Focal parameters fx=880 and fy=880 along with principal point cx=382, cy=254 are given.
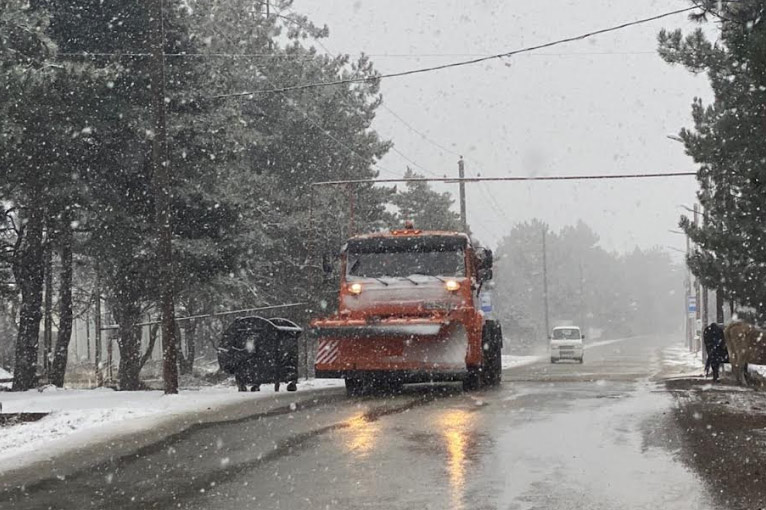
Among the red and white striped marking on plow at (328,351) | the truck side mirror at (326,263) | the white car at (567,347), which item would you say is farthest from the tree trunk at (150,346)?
the white car at (567,347)

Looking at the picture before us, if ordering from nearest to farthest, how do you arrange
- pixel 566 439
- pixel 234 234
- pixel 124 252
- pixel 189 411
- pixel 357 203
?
pixel 566 439 → pixel 189 411 → pixel 124 252 → pixel 234 234 → pixel 357 203

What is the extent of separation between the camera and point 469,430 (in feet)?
34.8

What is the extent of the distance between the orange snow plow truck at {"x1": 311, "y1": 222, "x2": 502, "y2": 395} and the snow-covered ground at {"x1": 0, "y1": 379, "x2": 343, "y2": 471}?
2.08m

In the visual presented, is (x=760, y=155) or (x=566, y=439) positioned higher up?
(x=760, y=155)

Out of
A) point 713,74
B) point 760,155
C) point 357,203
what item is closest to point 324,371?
point 760,155

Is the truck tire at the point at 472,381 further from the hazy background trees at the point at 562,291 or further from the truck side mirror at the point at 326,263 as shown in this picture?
the hazy background trees at the point at 562,291

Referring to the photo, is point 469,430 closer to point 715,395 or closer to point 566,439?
point 566,439

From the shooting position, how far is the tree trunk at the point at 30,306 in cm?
2212

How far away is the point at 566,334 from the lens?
45781 millimetres

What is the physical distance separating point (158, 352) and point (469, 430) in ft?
184

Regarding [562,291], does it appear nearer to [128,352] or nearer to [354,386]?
[128,352]

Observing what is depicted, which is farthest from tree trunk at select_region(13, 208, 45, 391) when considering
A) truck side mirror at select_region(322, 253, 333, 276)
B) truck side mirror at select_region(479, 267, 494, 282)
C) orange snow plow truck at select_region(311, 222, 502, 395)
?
truck side mirror at select_region(479, 267, 494, 282)

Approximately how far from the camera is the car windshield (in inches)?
1784

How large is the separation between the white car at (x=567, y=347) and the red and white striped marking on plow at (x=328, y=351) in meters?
30.6
